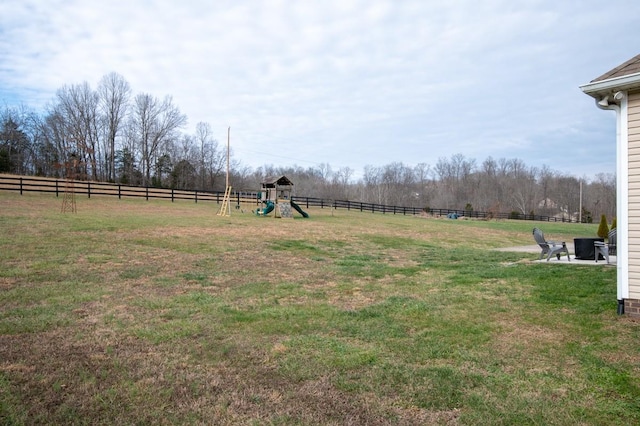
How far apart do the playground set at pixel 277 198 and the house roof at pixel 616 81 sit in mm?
22092

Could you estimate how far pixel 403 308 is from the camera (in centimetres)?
605

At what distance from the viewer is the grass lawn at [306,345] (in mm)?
3021

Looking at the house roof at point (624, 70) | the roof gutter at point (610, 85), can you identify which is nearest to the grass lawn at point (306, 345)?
the roof gutter at point (610, 85)

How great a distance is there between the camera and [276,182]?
27844mm

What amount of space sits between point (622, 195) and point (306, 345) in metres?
4.72

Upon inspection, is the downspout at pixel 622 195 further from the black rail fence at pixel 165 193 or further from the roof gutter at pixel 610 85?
the black rail fence at pixel 165 193

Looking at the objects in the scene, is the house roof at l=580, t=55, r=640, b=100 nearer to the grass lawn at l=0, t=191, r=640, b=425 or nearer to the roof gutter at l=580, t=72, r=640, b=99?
the roof gutter at l=580, t=72, r=640, b=99

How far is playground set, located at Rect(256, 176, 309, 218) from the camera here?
89.4 feet

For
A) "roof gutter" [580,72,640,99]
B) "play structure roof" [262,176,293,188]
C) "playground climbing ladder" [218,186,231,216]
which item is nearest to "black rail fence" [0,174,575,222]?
"play structure roof" [262,176,293,188]

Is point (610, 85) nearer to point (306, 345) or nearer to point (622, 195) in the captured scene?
point (622, 195)

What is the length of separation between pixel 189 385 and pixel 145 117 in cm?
6003

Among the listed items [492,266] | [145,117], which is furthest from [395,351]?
[145,117]

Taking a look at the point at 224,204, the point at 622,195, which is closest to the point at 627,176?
the point at 622,195

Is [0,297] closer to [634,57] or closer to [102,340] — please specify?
[102,340]
